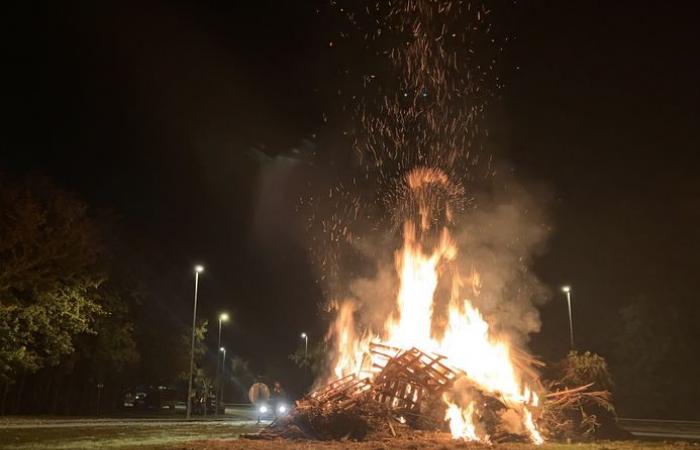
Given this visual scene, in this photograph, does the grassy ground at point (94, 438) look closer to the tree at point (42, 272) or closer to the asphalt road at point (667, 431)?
the tree at point (42, 272)

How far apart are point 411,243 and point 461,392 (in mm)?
7651

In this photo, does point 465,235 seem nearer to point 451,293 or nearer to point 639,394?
point 451,293

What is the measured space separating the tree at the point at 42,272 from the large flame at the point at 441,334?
44.4ft

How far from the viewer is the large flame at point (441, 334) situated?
21.8 metres

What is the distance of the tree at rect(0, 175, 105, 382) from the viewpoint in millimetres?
30109

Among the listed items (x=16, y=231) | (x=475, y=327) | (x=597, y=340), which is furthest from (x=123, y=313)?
(x=597, y=340)

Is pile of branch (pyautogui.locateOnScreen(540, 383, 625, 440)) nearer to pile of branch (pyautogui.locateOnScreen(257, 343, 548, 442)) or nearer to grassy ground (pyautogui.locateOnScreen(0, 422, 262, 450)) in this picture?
pile of branch (pyautogui.locateOnScreen(257, 343, 548, 442))

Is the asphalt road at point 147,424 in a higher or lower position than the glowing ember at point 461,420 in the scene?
lower

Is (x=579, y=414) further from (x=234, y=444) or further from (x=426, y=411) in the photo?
(x=234, y=444)

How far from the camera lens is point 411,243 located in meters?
26.3

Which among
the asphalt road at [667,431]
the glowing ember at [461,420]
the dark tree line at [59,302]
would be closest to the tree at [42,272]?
the dark tree line at [59,302]

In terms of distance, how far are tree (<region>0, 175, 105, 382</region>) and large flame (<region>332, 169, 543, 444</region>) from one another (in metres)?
13.5

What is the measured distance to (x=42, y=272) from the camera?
1222 inches

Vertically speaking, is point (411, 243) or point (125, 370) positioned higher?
point (411, 243)
